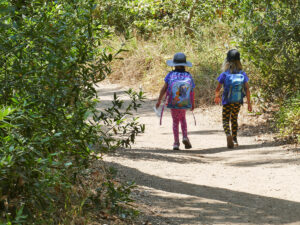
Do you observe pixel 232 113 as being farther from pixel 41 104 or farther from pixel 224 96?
pixel 41 104

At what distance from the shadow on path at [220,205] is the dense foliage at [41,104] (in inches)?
58.3

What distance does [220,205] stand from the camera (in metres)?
5.72

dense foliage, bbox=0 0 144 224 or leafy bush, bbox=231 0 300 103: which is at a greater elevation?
leafy bush, bbox=231 0 300 103

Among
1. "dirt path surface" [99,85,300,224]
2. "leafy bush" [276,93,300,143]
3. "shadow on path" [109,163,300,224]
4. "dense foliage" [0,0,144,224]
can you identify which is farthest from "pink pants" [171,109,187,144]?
"dense foliage" [0,0,144,224]

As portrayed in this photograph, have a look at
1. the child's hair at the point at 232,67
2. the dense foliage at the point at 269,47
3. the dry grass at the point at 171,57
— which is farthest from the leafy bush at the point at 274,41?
the dry grass at the point at 171,57

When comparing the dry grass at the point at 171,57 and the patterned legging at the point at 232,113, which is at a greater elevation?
the dry grass at the point at 171,57

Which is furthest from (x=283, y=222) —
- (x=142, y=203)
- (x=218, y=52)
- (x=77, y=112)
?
(x=218, y=52)

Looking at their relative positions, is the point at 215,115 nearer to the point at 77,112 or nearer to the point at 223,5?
the point at 223,5

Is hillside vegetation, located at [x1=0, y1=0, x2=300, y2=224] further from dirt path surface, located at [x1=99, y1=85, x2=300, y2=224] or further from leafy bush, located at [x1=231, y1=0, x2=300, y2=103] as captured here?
leafy bush, located at [x1=231, y1=0, x2=300, y2=103]

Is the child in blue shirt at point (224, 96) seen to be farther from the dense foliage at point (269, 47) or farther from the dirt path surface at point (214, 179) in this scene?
the dense foliage at point (269, 47)

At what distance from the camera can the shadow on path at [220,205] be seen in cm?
524

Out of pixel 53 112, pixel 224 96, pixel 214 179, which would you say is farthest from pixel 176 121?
pixel 53 112

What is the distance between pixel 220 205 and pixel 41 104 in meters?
2.80

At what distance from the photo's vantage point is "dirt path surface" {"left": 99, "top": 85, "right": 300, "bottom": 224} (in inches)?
212
